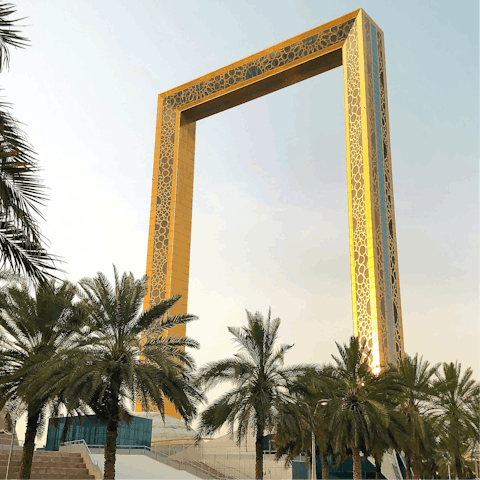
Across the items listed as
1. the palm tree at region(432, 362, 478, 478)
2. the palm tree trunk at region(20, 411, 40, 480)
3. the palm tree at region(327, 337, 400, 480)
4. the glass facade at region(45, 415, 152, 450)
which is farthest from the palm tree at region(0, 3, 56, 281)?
the glass facade at region(45, 415, 152, 450)

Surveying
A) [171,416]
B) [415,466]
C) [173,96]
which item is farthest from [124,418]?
[173,96]

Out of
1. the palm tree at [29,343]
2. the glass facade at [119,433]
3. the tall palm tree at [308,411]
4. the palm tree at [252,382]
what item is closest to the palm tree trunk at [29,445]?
the palm tree at [29,343]

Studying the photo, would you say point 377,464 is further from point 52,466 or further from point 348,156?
point 348,156

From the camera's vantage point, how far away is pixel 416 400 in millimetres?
26844

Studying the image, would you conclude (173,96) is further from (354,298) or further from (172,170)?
(354,298)

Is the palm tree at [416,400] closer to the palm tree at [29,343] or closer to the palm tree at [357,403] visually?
the palm tree at [357,403]

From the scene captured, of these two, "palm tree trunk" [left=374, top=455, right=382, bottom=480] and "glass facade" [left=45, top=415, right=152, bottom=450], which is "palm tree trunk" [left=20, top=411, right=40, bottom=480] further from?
"glass facade" [left=45, top=415, right=152, bottom=450]

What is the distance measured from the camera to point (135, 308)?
709 inches

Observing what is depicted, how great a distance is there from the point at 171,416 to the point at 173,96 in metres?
20.5

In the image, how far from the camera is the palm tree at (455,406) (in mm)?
27094

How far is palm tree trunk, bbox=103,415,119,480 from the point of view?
16.7 meters

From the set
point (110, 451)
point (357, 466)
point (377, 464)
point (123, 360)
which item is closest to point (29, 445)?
point (110, 451)

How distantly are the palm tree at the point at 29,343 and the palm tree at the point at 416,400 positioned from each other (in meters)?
12.2

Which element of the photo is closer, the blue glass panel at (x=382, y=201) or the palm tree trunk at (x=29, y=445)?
the palm tree trunk at (x=29, y=445)
